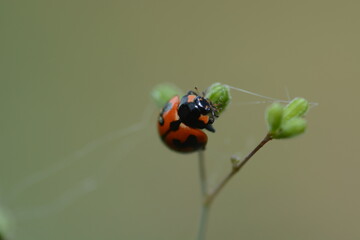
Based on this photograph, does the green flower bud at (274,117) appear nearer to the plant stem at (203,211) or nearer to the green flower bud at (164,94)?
the plant stem at (203,211)

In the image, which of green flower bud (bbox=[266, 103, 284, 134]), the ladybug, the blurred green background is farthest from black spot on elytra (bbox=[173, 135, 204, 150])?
the blurred green background

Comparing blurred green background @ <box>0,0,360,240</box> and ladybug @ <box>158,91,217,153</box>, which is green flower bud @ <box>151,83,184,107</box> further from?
blurred green background @ <box>0,0,360,240</box>

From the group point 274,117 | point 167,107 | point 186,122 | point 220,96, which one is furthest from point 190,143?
point 274,117

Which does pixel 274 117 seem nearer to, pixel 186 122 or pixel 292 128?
pixel 292 128

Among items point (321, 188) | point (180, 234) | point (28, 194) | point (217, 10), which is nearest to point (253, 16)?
point (217, 10)

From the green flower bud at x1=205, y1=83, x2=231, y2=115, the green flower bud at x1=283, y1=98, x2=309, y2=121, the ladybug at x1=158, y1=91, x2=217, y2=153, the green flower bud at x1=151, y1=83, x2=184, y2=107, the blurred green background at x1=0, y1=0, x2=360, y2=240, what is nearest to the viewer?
the green flower bud at x1=283, y1=98, x2=309, y2=121

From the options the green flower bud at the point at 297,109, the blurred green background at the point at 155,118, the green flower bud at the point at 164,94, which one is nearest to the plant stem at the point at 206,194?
the green flower bud at the point at 297,109
